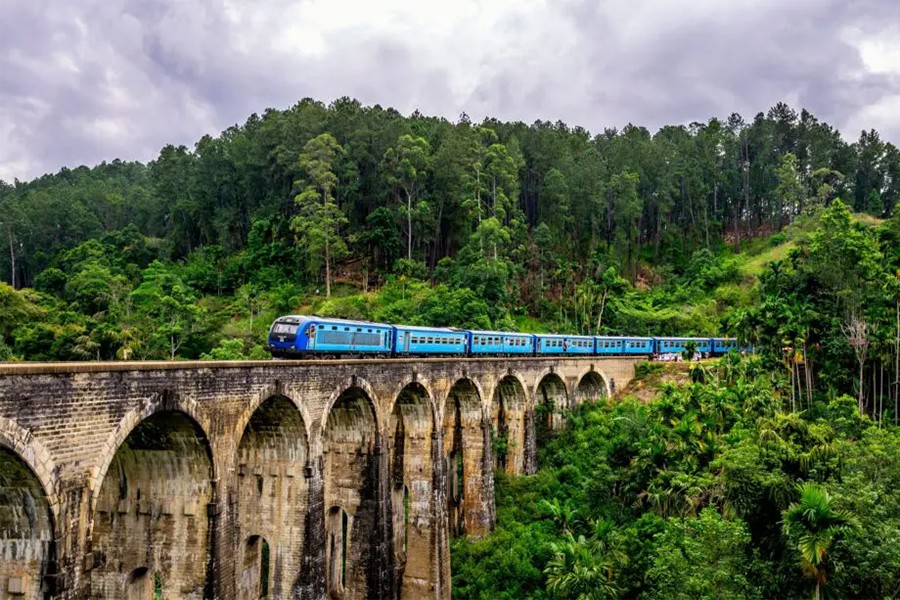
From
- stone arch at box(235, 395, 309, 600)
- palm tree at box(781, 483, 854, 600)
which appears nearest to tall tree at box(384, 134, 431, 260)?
stone arch at box(235, 395, 309, 600)

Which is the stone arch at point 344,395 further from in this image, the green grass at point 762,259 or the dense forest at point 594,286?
the green grass at point 762,259

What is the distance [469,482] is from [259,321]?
2622 centimetres

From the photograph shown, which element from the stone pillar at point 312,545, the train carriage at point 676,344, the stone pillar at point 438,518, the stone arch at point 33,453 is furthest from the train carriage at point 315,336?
the train carriage at point 676,344

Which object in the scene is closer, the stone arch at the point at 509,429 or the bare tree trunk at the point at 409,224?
the stone arch at the point at 509,429

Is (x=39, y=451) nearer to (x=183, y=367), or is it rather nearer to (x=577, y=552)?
(x=183, y=367)

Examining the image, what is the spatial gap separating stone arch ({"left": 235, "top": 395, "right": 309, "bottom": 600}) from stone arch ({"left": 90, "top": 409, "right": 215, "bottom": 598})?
3.49 m

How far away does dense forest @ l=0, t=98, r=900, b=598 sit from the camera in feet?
68.5

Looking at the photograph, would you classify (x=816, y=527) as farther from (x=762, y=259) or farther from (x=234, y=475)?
(x=762, y=259)

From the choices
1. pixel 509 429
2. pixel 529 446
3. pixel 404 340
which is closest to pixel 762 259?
pixel 529 446

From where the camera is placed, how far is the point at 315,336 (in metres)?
22.6

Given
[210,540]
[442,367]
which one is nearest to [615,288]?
[442,367]

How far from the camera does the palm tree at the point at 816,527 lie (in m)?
15.9

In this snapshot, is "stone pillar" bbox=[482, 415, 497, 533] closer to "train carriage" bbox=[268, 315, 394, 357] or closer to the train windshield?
"train carriage" bbox=[268, 315, 394, 357]

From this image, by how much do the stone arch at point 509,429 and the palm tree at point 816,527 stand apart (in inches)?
812
